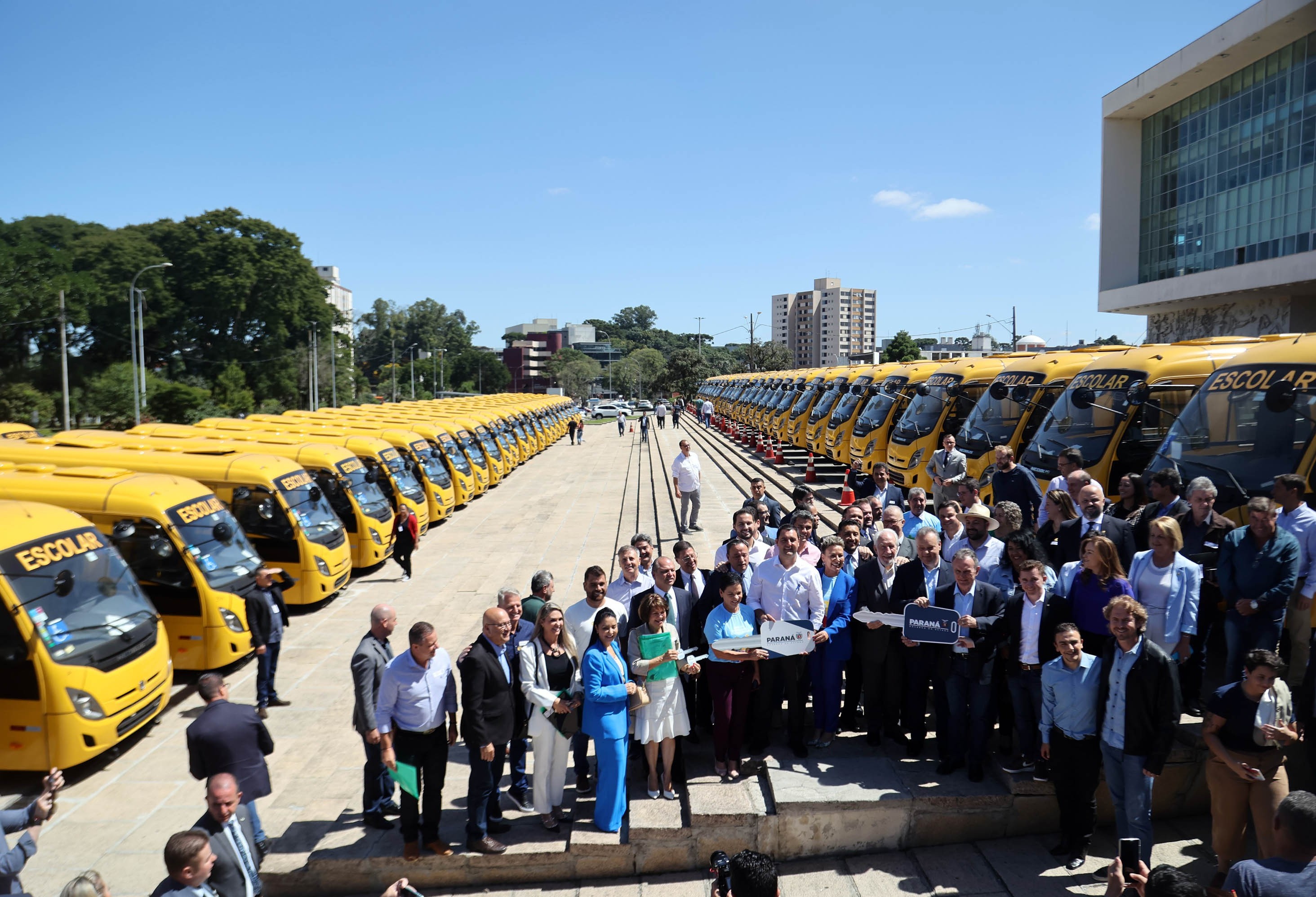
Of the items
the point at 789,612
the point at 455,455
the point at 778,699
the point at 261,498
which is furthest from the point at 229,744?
the point at 455,455

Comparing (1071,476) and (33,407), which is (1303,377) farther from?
(33,407)

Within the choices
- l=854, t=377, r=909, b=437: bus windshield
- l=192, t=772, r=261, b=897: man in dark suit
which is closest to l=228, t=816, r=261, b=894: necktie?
l=192, t=772, r=261, b=897: man in dark suit

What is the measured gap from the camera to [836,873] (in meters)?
5.78

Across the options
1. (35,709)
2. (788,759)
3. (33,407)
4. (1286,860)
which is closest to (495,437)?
(35,709)

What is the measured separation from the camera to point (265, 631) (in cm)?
883

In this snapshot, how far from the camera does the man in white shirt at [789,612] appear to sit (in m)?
6.55

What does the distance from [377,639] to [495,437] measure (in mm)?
22014

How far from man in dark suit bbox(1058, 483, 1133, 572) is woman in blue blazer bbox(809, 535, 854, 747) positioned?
189cm

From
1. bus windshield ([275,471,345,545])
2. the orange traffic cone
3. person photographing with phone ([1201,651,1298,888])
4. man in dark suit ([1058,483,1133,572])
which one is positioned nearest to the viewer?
person photographing with phone ([1201,651,1298,888])

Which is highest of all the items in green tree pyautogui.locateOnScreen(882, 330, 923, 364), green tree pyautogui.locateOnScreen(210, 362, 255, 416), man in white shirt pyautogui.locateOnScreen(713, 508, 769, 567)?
green tree pyautogui.locateOnScreen(882, 330, 923, 364)

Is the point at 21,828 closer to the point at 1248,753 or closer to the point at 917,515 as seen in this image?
the point at 1248,753

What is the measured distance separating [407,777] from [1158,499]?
6.55 metres

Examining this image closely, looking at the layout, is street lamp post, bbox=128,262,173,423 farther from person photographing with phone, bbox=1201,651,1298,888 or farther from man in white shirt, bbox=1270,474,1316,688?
person photographing with phone, bbox=1201,651,1298,888

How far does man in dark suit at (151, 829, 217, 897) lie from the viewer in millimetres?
3971
